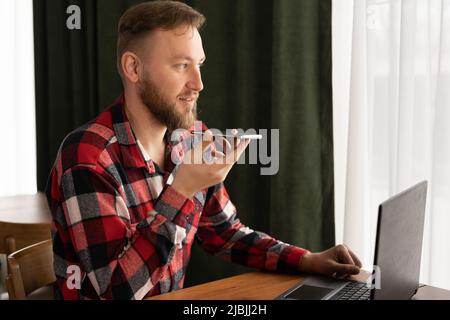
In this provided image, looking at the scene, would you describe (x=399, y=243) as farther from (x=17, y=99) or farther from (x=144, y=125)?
(x=17, y=99)

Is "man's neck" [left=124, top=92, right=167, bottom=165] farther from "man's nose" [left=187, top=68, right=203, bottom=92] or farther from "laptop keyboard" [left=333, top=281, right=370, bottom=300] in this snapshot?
"laptop keyboard" [left=333, top=281, right=370, bottom=300]

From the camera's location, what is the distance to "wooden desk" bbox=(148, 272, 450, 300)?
126cm

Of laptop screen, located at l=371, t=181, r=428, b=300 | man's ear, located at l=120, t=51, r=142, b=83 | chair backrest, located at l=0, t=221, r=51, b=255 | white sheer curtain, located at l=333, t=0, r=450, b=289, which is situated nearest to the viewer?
laptop screen, located at l=371, t=181, r=428, b=300

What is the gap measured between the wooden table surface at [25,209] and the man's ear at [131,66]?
0.85 m

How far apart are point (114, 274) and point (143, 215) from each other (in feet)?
0.66

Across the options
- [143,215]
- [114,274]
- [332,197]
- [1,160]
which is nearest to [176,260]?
[143,215]

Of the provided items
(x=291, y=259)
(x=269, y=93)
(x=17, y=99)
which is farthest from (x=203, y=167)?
(x=17, y=99)

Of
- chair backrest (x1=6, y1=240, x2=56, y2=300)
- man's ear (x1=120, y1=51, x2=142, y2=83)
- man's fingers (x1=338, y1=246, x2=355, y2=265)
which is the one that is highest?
man's ear (x1=120, y1=51, x2=142, y2=83)

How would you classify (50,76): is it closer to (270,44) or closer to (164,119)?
(270,44)

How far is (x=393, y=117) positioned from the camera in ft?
6.52

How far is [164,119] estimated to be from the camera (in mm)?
1469

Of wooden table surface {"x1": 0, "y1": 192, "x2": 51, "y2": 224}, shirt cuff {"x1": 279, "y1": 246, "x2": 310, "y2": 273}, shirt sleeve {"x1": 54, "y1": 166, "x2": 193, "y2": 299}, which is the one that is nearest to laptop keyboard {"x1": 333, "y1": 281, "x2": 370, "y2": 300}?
shirt cuff {"x1": 279, "y1": 246, "x2": 310, "y2": 273}

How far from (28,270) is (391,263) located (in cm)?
93

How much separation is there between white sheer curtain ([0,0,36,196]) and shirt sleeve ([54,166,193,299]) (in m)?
2.25
